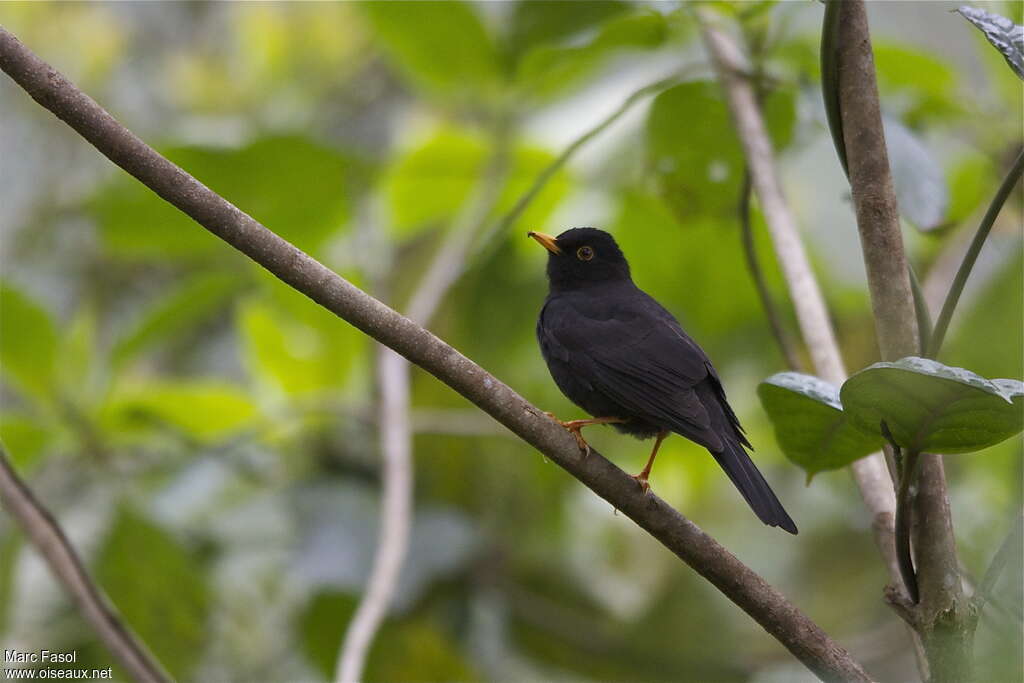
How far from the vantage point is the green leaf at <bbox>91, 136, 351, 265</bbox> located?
2922mm

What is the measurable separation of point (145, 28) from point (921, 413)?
16.8 feet

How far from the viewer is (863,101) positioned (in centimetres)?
145

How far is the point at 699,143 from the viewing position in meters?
2.67

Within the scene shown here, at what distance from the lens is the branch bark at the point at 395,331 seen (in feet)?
4.33

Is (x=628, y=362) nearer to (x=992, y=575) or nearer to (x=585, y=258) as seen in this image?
(x=585, y=258)

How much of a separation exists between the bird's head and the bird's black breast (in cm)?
27

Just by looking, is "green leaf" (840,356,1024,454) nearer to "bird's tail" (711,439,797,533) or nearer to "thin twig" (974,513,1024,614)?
"thin twig" (974,513,1024,614)

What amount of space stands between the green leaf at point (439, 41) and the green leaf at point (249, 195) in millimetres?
421

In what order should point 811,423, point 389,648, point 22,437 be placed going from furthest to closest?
point 389,648 → point 22,437 → point 811,423

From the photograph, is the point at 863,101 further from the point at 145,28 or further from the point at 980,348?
the point at 145,28

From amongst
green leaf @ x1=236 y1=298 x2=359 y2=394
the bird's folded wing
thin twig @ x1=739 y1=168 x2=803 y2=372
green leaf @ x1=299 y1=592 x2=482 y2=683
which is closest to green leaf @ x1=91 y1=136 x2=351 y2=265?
green leaf @ x1=236 y1=298 x2=359 y2=394

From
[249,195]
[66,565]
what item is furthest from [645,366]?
[249,195]

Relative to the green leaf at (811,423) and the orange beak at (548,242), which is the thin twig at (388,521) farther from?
the green leaf at (811,423)

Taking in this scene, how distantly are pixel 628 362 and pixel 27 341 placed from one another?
5.40 ft
